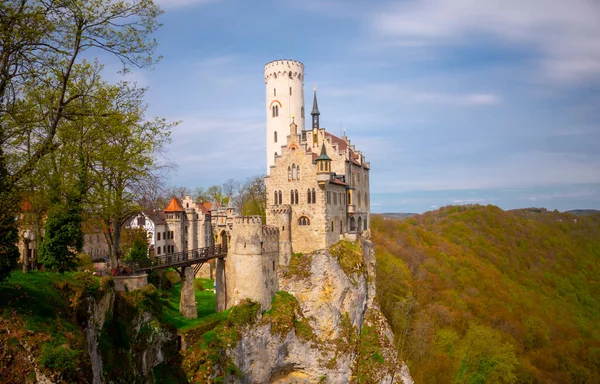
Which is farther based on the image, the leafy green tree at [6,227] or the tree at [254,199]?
the tree at [254,199]

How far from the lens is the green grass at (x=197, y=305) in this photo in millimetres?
29797

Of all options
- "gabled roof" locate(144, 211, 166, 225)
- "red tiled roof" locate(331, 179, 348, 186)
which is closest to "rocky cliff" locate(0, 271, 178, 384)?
"red tiled roof" locate(331, 179, 348, 186)

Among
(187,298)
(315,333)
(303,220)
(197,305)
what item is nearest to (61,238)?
(187,298)

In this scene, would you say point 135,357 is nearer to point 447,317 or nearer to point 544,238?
point 447,317

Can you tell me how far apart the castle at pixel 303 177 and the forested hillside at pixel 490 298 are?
16.6 m

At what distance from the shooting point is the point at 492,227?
123m

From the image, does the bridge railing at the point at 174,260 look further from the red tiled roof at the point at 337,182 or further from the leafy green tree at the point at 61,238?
the red tiled roof at the point at 337,182

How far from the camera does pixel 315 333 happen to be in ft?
127

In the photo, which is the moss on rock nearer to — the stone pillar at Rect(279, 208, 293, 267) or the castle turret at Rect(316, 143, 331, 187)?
the stone pillar at Rect(279, 208, 293, 267)

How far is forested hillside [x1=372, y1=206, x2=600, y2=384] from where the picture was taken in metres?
53.0

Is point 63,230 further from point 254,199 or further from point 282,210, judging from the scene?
point 254,199

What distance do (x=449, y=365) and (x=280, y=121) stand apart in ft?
114

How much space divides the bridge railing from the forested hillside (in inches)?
1065

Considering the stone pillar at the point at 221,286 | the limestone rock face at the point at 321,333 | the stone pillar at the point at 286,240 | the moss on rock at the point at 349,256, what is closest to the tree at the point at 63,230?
the stone pillar at the point at 221,286
